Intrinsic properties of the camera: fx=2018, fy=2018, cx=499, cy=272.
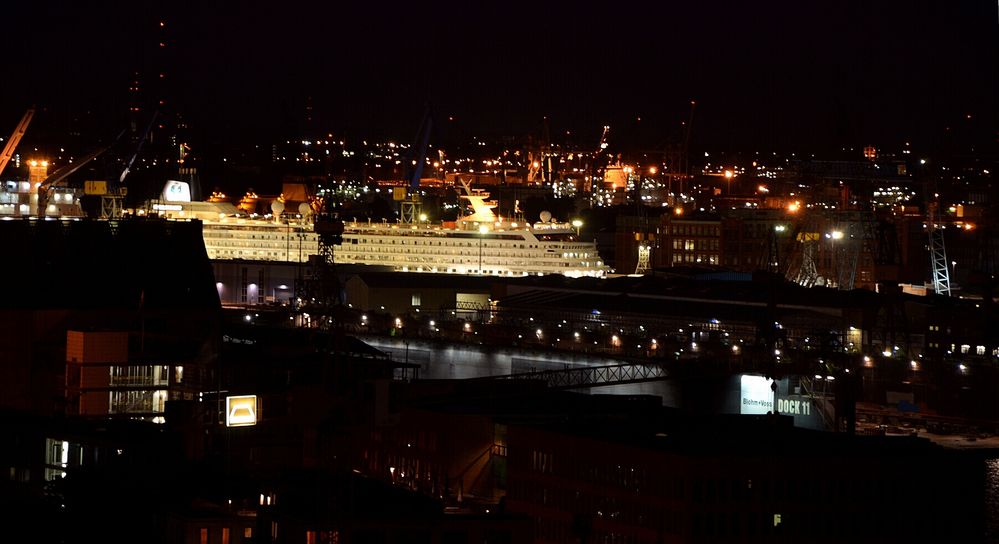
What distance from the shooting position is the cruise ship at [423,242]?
5688 cm

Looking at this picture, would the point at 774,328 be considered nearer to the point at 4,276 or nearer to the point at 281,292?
the point at 4,276

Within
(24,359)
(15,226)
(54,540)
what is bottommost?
(54,540)

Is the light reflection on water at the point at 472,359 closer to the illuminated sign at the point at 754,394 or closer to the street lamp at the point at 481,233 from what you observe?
the illuminated sign at the point at 754,394

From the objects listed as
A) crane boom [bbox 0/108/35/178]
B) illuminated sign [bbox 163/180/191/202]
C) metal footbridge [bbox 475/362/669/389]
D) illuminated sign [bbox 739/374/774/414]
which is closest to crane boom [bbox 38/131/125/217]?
crane boom [bbox 0/108/35/178]

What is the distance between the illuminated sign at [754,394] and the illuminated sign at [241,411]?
1112 centimetres

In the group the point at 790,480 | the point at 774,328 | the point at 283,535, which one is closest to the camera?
the point at 283,535

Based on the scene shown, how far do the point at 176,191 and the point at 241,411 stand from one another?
40.6m

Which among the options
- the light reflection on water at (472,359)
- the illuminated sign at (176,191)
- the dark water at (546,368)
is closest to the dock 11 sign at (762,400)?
the dark water at (546,368)

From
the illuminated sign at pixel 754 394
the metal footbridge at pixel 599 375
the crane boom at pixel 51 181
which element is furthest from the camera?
the crane boom at pixel 51 181

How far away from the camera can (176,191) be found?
6450 cm

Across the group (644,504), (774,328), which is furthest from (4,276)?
(774,328)

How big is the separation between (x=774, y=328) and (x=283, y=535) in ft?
59.3

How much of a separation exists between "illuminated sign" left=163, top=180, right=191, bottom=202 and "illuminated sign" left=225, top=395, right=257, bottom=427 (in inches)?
1564

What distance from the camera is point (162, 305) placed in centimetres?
2862
